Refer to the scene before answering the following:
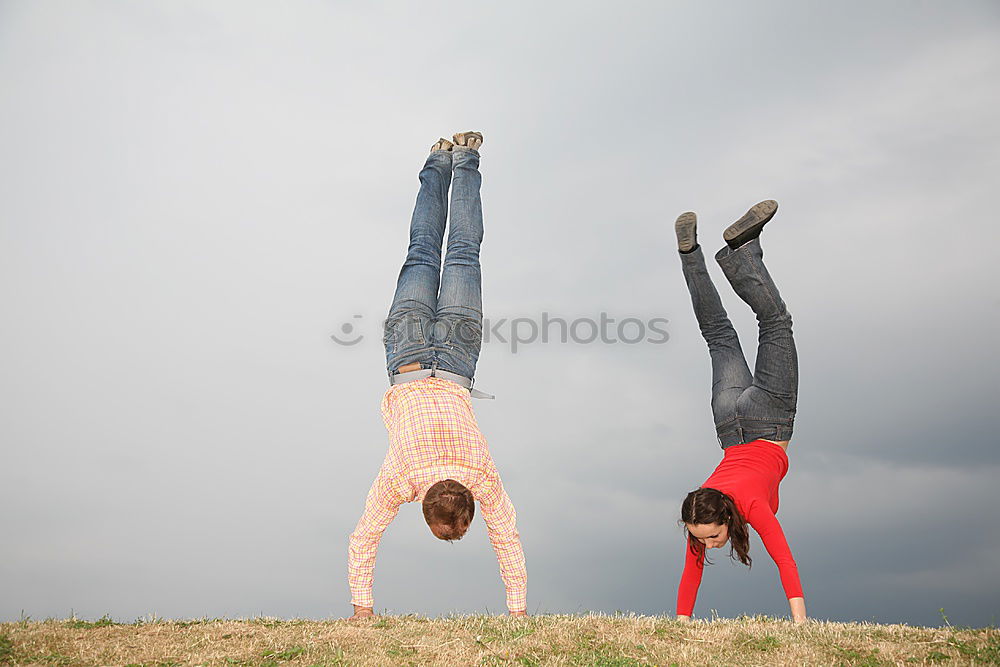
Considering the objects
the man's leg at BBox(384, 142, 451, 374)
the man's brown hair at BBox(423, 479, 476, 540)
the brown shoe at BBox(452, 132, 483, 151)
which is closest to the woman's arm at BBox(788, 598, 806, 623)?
the man's brown hair at BBox(423, 479, 476, 540)

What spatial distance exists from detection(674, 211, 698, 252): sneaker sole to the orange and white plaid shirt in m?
2.61

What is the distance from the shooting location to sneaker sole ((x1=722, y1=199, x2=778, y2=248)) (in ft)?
26.9

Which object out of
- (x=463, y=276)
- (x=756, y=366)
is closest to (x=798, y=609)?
(x=756, y=366)

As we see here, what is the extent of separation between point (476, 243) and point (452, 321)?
940 millimetres

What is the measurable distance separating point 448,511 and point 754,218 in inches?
153

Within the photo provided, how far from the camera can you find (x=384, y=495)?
7.42 meters

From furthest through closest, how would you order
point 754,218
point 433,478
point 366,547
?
point 754,218, point 366,547, point 433,478

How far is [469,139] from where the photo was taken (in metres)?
9.21

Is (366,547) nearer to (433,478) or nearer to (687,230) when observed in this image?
(433,478)

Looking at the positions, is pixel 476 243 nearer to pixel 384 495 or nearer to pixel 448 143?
pixel 448 143

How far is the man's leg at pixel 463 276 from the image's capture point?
8.14 metres

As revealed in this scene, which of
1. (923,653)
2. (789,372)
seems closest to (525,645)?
(923,653)

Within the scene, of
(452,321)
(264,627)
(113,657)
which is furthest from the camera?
(452,321)

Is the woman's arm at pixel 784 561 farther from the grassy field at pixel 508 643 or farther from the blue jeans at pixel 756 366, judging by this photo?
the blue jeans at pixel 756 366
